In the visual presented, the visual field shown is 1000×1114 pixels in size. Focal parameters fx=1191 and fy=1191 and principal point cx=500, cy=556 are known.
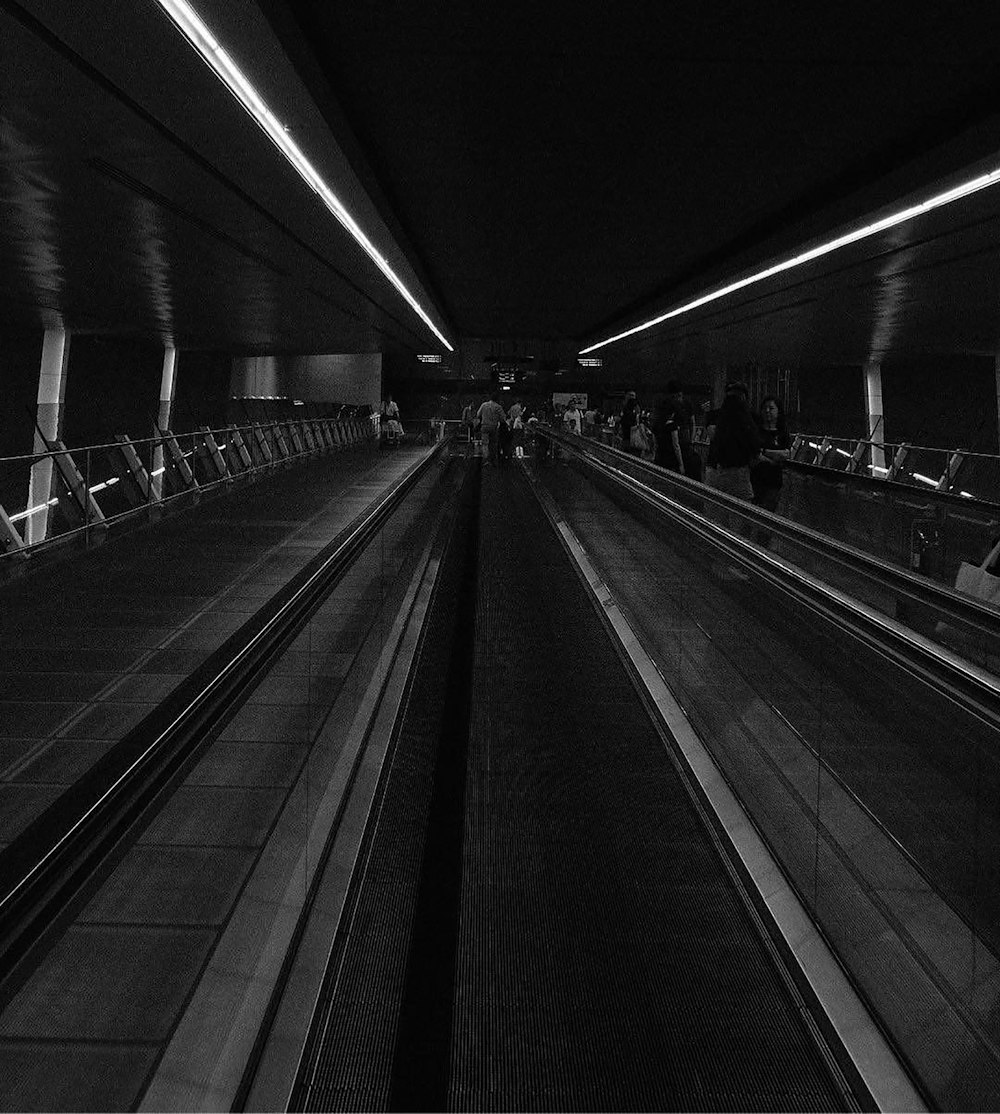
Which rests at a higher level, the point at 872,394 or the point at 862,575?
the point at 872,394

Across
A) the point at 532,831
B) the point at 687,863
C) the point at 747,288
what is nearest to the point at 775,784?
the point at 687,863

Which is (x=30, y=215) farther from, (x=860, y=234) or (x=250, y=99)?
(x=860, y=234)

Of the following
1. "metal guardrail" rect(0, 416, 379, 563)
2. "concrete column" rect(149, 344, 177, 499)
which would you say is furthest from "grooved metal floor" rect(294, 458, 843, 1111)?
"concrete column" rect(149, 344, 177, 499)

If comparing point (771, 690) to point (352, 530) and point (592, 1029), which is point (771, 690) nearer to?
point (592, 1029)

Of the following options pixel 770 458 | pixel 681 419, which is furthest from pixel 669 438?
pixel 770 458

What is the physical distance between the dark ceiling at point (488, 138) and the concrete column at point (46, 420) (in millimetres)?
2293

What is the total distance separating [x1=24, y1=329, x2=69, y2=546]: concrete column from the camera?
35.7 ft

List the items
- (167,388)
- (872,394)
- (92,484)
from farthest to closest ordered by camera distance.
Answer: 1. (872,394)
2. (167,388)
3. (92,484)

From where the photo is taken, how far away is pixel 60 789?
4.48 m

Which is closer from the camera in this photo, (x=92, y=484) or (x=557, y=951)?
(x=557, y=951)

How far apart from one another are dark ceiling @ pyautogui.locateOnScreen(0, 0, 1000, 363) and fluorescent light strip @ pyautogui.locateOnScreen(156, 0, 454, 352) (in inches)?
3.2

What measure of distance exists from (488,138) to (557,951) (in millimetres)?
7058

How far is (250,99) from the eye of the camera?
279 inches

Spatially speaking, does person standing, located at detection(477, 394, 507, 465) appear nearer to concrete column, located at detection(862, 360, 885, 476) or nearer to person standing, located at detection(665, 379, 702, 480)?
person standing, located at detection(665, 379, 702, 480)
